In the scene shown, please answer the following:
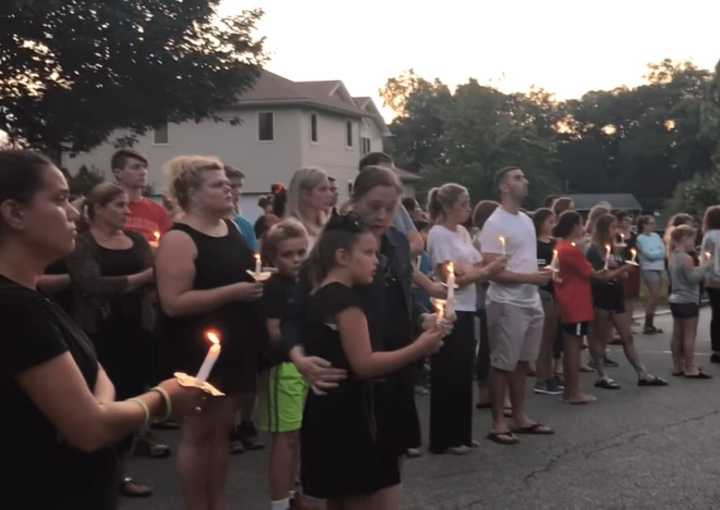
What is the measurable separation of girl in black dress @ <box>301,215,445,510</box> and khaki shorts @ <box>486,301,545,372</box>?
357 cm

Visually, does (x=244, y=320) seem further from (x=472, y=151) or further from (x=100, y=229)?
(x=472, y=151)

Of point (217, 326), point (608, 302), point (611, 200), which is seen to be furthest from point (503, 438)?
point (611, 200)

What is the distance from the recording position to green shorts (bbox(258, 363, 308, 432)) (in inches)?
198

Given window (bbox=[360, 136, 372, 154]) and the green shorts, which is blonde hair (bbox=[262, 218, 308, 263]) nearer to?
the green shorts

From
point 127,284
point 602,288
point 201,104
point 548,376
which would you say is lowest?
point 548,376

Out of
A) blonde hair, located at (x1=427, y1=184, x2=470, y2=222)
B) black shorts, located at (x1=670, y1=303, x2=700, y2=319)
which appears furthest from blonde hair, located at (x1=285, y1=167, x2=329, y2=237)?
black shorts, located at (x1=670, y1=303, x2=700, y2=319)

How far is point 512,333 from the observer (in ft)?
23.0

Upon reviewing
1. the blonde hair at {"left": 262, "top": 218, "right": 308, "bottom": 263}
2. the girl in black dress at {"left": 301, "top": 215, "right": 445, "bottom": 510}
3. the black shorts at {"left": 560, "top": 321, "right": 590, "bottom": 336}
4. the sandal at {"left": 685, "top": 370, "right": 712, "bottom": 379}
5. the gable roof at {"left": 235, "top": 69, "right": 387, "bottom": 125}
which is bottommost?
the sandal at {"left": 685, "top": 370, "right": 712, "bottom": 379}

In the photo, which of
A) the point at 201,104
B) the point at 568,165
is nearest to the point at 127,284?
the point at 201,104

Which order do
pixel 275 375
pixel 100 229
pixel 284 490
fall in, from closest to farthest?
1. pixel 284 490
2. pixel 275 375
3. pixel 100 229

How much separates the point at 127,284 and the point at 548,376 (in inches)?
208

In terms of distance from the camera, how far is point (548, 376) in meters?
9.41

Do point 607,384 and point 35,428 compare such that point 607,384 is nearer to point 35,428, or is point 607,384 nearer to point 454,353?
point 454,353

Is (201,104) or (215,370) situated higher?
(201,104)
